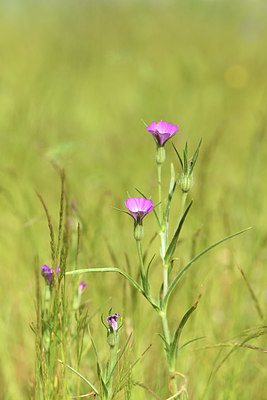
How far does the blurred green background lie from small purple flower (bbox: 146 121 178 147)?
0.02 m

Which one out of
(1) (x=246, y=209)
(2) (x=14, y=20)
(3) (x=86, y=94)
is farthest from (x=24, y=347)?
(2) (x=14, y=20)

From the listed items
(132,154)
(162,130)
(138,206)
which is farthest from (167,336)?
(132,154)

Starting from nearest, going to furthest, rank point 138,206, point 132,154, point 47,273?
point 138,206
point 47,273
point 132,154

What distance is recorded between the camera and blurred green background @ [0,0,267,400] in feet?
Result: 4.37

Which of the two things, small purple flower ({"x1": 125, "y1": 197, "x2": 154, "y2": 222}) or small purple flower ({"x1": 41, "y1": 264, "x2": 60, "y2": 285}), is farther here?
small purple flower ({"x1": 41, "y1": 264, "x2": 60, "y2": 285})

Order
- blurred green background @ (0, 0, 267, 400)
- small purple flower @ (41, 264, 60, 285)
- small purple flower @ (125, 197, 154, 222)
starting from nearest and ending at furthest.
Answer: small purple flower @ (125, 197, 154, 222), small purple flower @ (41, 264, 60, 285), blurred green background @ (0, 0, 267, 400)

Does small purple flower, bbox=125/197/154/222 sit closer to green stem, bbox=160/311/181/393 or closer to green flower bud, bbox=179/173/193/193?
green flower bud, bbox=179/173/193/193

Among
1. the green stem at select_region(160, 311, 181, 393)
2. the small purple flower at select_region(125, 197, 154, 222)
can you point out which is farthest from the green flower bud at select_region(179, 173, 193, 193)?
the green stem at select_region(160, 311, 181, 393)

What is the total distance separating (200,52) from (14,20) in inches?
127

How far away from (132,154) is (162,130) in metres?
1.92

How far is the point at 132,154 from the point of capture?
2691mm

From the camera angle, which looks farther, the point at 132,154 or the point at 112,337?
the point at 132,154

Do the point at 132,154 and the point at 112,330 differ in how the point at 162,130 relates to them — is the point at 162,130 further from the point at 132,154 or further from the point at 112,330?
the point at 132,154

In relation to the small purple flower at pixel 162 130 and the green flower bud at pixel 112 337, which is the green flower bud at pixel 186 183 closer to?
the small purple flower at pixel 162 130
